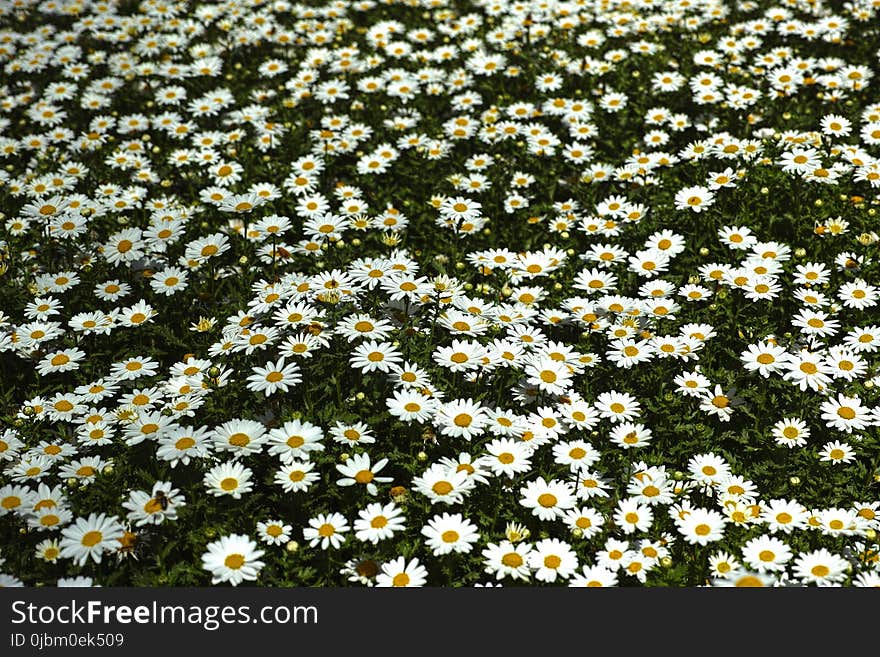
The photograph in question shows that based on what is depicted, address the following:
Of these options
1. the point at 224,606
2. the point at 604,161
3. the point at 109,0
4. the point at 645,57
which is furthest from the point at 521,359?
the point at 109,0

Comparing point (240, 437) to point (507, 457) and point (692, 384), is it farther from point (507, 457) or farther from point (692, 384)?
point (692, 384)

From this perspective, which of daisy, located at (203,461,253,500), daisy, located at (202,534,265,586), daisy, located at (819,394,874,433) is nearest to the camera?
daisy, located at (202,534,265,586)

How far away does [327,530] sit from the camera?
3.73m

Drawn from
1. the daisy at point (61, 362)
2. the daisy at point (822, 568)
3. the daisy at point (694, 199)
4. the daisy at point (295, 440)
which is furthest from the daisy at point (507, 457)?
the daisy at point (694, 199)

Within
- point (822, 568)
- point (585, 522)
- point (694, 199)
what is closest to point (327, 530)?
point (585, 522)

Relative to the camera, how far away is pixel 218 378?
435 cm

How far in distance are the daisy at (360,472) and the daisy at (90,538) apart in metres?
0.91

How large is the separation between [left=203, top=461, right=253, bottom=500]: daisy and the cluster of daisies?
0.07 feet

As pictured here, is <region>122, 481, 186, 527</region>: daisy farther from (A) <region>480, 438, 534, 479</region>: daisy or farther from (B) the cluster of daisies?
(A) <region>480, 438, 534, 479</region>: daisy

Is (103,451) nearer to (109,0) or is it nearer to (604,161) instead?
(604,161)

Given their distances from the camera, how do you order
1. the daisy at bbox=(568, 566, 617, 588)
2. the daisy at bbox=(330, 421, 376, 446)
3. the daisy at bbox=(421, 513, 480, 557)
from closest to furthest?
the daisy at bbox=(568, 566, 617, 588) < the daisy at bbox=(421, 513, 480, 557) < the daisy at bbox=(330, 421, 376, 446)

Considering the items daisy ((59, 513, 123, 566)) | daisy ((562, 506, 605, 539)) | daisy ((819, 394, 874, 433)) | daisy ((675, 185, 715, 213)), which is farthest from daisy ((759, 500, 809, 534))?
daisy ((59, 513, 123, 566))

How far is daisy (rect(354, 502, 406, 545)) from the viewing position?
3670mm

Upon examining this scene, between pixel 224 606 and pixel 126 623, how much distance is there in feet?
1.13
